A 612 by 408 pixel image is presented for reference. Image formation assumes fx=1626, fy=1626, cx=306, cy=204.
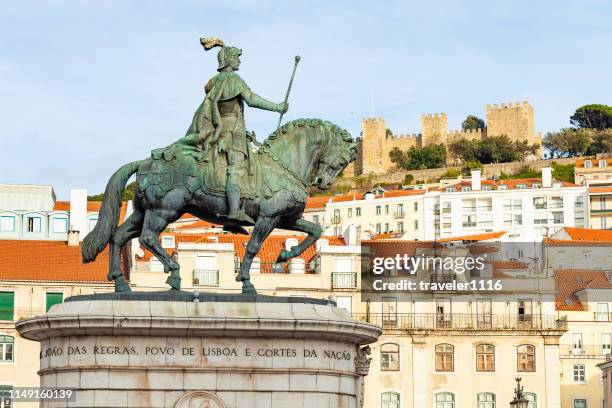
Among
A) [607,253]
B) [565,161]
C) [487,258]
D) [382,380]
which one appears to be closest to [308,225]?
A: [382,380]

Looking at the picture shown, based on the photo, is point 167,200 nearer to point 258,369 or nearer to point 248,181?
point 248,181

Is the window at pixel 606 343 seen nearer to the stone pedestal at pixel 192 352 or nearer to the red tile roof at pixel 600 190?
the red tile roof at pixel 600 190

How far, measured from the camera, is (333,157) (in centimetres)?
2744

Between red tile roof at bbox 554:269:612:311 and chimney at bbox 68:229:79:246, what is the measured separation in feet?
85.7

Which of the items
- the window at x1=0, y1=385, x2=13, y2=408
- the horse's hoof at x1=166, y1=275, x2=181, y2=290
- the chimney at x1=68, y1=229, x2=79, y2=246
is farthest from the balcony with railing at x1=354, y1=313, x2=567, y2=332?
the horse's hoof at x1=166, y1=275, x2=181, y2=290

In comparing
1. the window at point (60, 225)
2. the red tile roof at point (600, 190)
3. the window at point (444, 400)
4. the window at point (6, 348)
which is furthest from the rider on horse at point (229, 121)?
the red tile roof at point (600, 190)

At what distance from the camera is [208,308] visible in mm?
25328

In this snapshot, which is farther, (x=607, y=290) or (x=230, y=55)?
(x=607, y=290)

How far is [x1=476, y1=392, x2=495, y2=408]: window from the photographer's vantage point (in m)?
72.2

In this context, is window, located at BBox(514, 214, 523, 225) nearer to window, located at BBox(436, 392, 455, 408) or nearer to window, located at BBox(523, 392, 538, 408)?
window, located at BBox(523, 392, 538, 408)

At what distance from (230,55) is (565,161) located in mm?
158931

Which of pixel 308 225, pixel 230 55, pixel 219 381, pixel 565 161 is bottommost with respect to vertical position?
pixel 219 381

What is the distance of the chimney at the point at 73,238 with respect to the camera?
2827 inches

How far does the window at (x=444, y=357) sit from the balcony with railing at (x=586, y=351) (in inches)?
543
